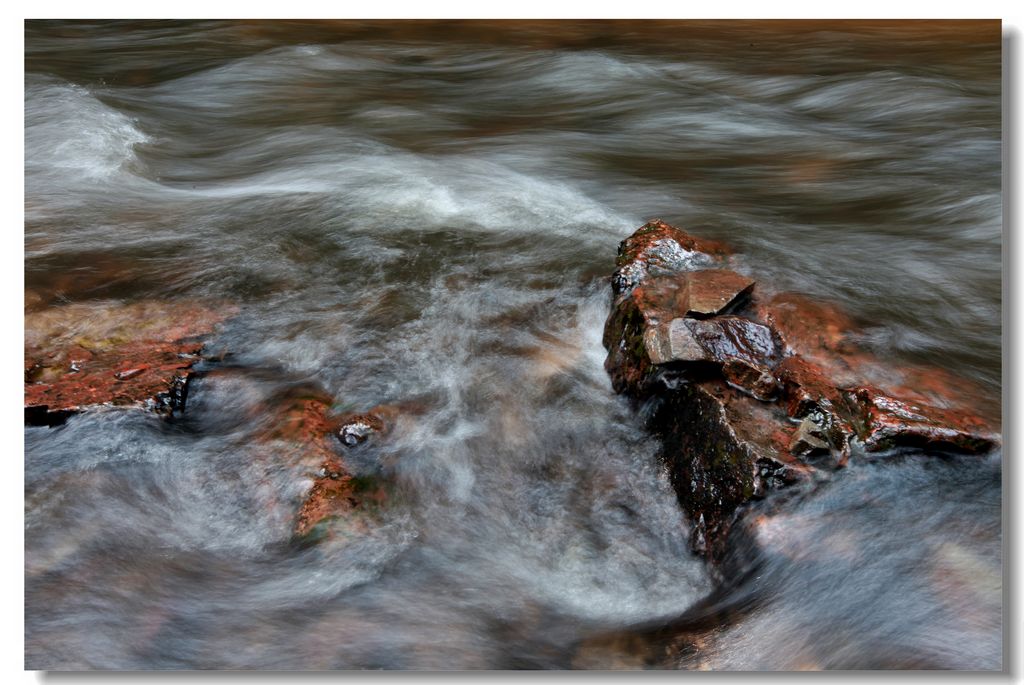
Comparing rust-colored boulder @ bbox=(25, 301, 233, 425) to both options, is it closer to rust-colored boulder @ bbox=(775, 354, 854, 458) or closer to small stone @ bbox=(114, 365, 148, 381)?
small stone @ bbox=(114, 365, 148, 381)

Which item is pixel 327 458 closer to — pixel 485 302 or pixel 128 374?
pixel 128 374

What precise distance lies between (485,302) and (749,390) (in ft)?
4.43

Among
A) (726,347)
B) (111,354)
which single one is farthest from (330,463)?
(726,347)

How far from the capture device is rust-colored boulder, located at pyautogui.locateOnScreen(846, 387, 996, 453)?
3.16 m

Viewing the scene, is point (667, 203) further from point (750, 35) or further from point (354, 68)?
point (354, 68)

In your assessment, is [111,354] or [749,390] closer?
[749,390]

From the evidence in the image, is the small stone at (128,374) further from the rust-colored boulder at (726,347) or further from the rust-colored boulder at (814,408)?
the rust-colored boulder at (814,408)

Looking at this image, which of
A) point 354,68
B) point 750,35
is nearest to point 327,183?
point 354,68

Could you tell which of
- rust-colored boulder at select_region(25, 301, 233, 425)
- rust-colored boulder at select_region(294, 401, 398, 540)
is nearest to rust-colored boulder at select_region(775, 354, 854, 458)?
rust-colored boulder at select_region(294, 401, 398, 540)

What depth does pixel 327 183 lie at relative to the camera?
5.19 m

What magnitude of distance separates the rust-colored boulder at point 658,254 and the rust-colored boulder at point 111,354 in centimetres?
173

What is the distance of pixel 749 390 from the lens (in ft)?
11.0

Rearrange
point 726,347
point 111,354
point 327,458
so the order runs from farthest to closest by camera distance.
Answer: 1. point 111,354
2. point 726,347
3. point 327,458

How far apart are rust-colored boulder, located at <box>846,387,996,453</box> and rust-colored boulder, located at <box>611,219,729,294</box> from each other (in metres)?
1.10
